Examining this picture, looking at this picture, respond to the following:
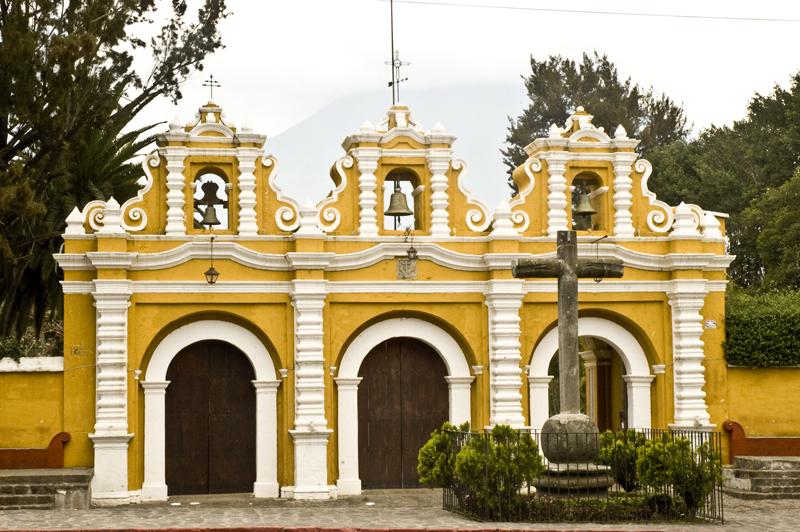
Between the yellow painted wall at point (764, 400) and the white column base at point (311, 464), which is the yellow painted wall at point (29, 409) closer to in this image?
the white column base at point (311, 464)

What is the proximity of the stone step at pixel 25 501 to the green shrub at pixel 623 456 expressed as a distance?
27.5 feet

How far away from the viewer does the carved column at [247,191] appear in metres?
22.8

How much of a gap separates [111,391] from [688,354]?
9927 mm

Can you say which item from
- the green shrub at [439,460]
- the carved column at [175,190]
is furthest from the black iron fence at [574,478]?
the carved column at [175,190]

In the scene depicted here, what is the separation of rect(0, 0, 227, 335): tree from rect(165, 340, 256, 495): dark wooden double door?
3.55 metres

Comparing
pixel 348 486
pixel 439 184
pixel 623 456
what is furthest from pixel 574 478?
pixel 439 184

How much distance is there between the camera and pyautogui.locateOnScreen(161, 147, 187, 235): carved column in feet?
74.0

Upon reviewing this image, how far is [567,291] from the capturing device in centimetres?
1817

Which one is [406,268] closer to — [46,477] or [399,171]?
[399,171]

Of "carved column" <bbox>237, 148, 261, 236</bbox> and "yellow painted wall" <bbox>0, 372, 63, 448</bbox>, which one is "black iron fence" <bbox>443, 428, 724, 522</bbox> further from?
"yellow painted wall" <bbox>0, 372, 63, 448</bbox>

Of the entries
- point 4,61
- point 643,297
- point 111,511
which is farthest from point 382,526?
point 4,61

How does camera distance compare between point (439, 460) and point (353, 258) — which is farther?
point (353, 258)

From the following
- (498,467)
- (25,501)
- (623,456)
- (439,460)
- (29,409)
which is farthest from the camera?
(29,409)

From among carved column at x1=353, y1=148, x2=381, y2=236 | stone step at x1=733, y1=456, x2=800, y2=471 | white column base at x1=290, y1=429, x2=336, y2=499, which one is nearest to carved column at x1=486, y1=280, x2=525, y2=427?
carved column at x1=353, y1=148, x2=381, y2=236
